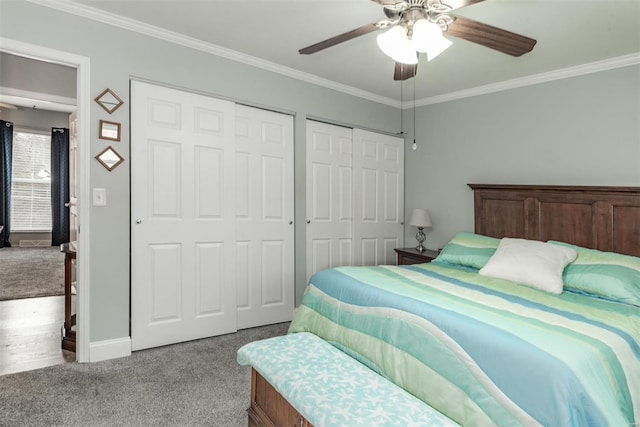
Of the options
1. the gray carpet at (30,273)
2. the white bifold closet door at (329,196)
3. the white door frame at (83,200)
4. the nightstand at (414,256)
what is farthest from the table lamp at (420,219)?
the gray carpet at (30,273)

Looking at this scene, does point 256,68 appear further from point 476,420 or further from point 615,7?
point 476,420

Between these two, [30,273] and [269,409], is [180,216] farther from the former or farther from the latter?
[30,273]

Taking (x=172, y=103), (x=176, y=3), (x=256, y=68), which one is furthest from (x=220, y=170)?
(x=176, y=3)

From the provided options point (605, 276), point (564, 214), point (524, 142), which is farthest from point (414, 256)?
point (605, 276)

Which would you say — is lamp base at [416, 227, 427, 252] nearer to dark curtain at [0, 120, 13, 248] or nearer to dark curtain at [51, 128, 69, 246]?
dark curtain at [51, 128, 69, 246]

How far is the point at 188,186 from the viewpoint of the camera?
3.01 m

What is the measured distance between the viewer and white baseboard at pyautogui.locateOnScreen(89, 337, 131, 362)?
261 cm

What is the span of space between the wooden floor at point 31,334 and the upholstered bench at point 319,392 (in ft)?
5.77

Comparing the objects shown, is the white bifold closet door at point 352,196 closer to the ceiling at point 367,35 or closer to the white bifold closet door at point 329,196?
the white bifold closet door at point 329,196

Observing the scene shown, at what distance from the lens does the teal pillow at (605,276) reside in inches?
88.1

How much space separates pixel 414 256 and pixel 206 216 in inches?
86.8

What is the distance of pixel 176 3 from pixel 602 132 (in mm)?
3523

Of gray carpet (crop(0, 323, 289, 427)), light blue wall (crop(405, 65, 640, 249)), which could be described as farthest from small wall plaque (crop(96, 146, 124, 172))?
light blue wall (crop(405, 65, 640, 249))

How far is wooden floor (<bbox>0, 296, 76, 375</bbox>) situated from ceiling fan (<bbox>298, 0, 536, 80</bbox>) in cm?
300
